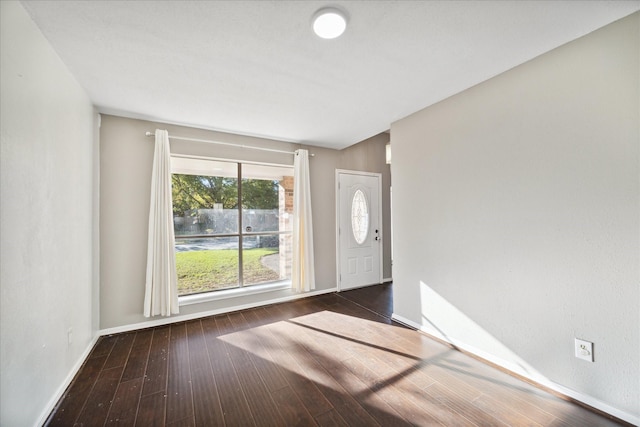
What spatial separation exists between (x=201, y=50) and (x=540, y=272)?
9.67 feet

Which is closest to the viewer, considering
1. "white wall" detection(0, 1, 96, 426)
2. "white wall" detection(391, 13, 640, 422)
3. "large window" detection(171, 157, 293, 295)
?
"white wall" detection(0, 1, 96, 426)

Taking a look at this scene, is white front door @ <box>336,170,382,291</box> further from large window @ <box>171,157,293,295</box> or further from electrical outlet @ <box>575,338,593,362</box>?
electrical outlet @ <box>575,338,593,362</box>

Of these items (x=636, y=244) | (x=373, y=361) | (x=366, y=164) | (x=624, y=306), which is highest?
(x=366, y=164)

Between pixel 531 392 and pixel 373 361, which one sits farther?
pixel 373 361

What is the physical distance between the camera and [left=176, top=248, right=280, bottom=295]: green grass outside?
132 inches

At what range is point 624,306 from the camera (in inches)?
60.8

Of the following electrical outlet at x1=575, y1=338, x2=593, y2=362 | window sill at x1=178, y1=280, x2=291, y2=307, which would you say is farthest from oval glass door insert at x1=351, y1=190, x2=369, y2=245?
electrical outlet at x1=575, y1=338, x2=593, y2=362

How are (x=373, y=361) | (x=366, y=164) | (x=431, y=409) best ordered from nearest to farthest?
(x=431, y=409), (x=373, y=361), (x=366, y=164)

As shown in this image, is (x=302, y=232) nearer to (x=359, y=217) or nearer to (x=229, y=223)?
(x=229, y=223)

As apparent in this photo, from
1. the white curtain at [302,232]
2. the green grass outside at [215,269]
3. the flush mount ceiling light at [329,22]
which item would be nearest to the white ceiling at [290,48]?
the flush mount ceiling light at [329,22]

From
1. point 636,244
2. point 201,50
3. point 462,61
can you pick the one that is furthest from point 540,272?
point 201,50

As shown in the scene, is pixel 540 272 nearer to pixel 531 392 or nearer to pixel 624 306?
pixel 624 306

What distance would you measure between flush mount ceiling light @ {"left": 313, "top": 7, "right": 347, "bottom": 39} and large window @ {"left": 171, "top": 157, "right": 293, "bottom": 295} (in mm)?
2431

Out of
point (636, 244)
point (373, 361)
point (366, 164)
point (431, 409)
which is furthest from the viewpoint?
point (366, 164)
